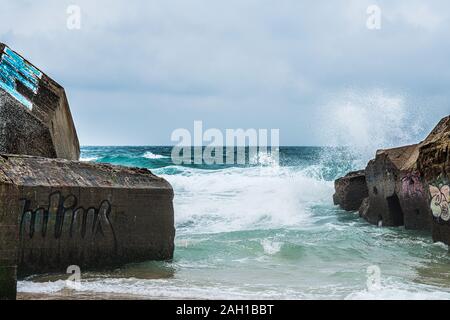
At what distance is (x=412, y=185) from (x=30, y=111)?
5.99 meters

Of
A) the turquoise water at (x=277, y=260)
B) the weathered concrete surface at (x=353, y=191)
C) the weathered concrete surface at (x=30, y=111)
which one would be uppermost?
the weathered concrete surface at (x=30, y=111)

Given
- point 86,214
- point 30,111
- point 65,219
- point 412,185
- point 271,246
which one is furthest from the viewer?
point 412,185

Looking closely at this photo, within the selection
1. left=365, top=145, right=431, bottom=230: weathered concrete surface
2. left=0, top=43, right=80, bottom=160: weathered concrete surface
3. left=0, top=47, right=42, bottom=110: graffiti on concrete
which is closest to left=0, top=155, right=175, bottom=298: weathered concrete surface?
left=0, top=43, right=80, bottom=160: weathered concrete surface

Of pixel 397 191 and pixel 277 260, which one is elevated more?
pixel 397 191

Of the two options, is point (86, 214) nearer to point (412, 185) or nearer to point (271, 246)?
point (271, 246)

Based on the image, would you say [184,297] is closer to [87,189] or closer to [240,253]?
[87,189]

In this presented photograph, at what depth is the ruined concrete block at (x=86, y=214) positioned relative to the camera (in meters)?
6.50

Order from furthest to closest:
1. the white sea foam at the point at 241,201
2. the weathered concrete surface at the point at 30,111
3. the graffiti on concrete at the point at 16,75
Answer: the white sea foam at the point at 241,201, the graffiti on concrete at the point at 16,75, the weathered concrete surface at the point at 30,111

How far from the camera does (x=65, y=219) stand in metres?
6.70

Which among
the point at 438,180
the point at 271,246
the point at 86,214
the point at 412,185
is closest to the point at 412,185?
the point at 412,185

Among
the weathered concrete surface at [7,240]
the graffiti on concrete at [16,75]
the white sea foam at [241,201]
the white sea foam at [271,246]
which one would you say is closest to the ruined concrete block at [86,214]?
the weathered concrete surface at [7,240]

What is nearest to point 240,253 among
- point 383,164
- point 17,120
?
point 17,120

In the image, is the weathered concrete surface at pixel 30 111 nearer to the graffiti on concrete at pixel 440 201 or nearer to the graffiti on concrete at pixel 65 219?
the graffiti on concrete at pixel 65 219

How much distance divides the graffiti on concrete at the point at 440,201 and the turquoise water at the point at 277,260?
0.44 meters
